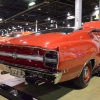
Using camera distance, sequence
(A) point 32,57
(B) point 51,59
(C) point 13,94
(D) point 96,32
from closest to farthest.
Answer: (B) point 51,59, (C) point 13,94, (A) point 32,57, (D) point 96,32

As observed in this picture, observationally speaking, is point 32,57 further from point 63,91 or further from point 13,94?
point 63,91

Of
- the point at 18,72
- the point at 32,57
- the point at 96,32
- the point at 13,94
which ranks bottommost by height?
the point at 13,94

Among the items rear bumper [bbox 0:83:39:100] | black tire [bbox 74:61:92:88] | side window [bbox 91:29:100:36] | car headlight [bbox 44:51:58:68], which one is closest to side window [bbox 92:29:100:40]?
side window [bbox 91:29:100:36]

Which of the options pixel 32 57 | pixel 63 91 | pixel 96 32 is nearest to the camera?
pixel 32 57

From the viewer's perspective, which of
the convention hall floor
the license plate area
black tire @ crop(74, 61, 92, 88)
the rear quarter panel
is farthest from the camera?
black tire @ crop(74, 61, 92, 88)

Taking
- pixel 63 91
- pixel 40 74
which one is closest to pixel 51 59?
pixel 40 74

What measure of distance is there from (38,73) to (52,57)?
1.14 feet

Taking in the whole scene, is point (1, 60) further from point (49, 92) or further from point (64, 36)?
point (64, 36)

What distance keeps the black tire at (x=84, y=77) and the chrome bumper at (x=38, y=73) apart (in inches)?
33.1

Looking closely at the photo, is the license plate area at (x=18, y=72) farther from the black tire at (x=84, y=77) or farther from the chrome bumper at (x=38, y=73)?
the black tire at (x=84, y=77)

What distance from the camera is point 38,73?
2.40 metres

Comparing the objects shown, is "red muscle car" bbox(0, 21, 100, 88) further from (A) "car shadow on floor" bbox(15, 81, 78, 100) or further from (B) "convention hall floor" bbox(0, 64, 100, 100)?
(A) "car shadow on floor" bbox(15, 81, 78, 100)

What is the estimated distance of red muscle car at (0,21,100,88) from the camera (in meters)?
2.32

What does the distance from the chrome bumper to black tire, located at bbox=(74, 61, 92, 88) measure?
84 cm
